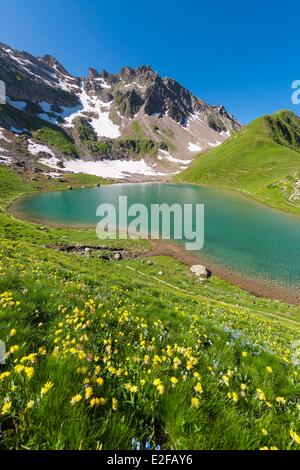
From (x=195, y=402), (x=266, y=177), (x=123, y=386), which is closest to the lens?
(x=195, y=402)

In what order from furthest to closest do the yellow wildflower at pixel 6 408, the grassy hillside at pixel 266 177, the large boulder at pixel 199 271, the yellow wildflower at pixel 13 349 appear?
the grassy hillside at pixel 266 177 < the large boulder at pixel 199 271 < the yellow wildflower at pixel 13 349 < the yellow wildflower at pixel 6 408

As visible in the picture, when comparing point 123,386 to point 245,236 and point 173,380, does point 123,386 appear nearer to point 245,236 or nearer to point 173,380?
point 173,380

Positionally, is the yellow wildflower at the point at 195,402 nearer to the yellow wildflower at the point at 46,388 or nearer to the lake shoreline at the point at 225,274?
the yellow wildflower at the point at 46,388

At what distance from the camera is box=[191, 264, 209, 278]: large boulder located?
38122mm

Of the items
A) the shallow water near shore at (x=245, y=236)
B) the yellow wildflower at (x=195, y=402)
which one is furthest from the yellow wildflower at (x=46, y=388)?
the shallow water near shore at (x=245, y=236)

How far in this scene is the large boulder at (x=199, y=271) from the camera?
38.1 m

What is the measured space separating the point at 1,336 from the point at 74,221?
71.2 metres

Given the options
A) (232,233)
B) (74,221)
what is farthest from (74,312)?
(74,221)

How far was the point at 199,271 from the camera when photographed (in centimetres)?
3875

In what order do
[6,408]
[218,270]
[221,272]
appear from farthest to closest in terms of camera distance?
[218,270], [221,272], [6,408]

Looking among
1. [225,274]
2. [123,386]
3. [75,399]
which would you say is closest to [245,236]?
[225,274]

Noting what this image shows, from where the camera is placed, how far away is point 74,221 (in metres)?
71.4

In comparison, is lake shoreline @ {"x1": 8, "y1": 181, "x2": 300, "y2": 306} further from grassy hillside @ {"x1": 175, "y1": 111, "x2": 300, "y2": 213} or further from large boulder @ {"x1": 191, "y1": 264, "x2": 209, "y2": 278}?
grassy hillside @ {"x1": 175, "y1": 111, "x2": 300, "y2": 213}
